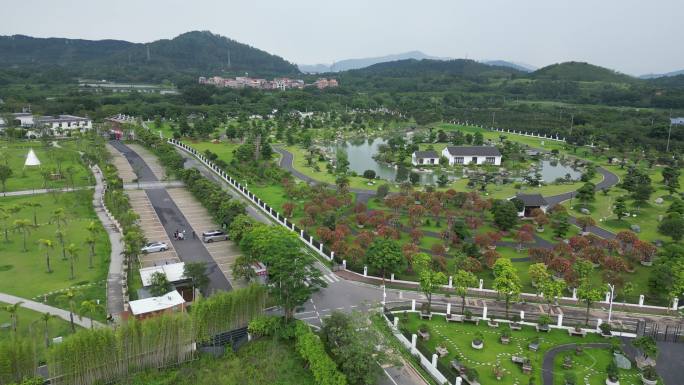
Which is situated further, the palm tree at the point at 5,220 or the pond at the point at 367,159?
the pond at the point at 367,159

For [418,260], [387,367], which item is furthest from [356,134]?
[387,367]

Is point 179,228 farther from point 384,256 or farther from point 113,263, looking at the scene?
point 384,256

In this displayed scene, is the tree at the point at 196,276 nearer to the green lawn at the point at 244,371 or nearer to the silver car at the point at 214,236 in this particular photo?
the green lawn at the point at 244,371

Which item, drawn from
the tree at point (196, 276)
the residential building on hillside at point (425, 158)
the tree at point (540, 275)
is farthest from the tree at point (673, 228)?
the residential building on hillside at point (425, 158)

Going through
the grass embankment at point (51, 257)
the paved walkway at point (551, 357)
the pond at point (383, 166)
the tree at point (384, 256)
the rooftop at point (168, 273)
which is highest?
the pond at point (383, 166)

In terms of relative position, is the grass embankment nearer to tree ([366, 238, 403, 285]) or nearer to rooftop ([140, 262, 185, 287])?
rooftop ([140, 262, 185, 287])

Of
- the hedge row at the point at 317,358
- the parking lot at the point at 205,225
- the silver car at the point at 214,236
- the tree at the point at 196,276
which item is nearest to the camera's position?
the hedge row at the point at 317,358

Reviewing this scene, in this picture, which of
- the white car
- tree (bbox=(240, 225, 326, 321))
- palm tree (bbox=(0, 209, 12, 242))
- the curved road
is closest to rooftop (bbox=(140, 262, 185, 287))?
tree (bbox=(240, 225, 326, 321))

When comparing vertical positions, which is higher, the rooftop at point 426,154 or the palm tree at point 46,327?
the rooftop at point 426,154
